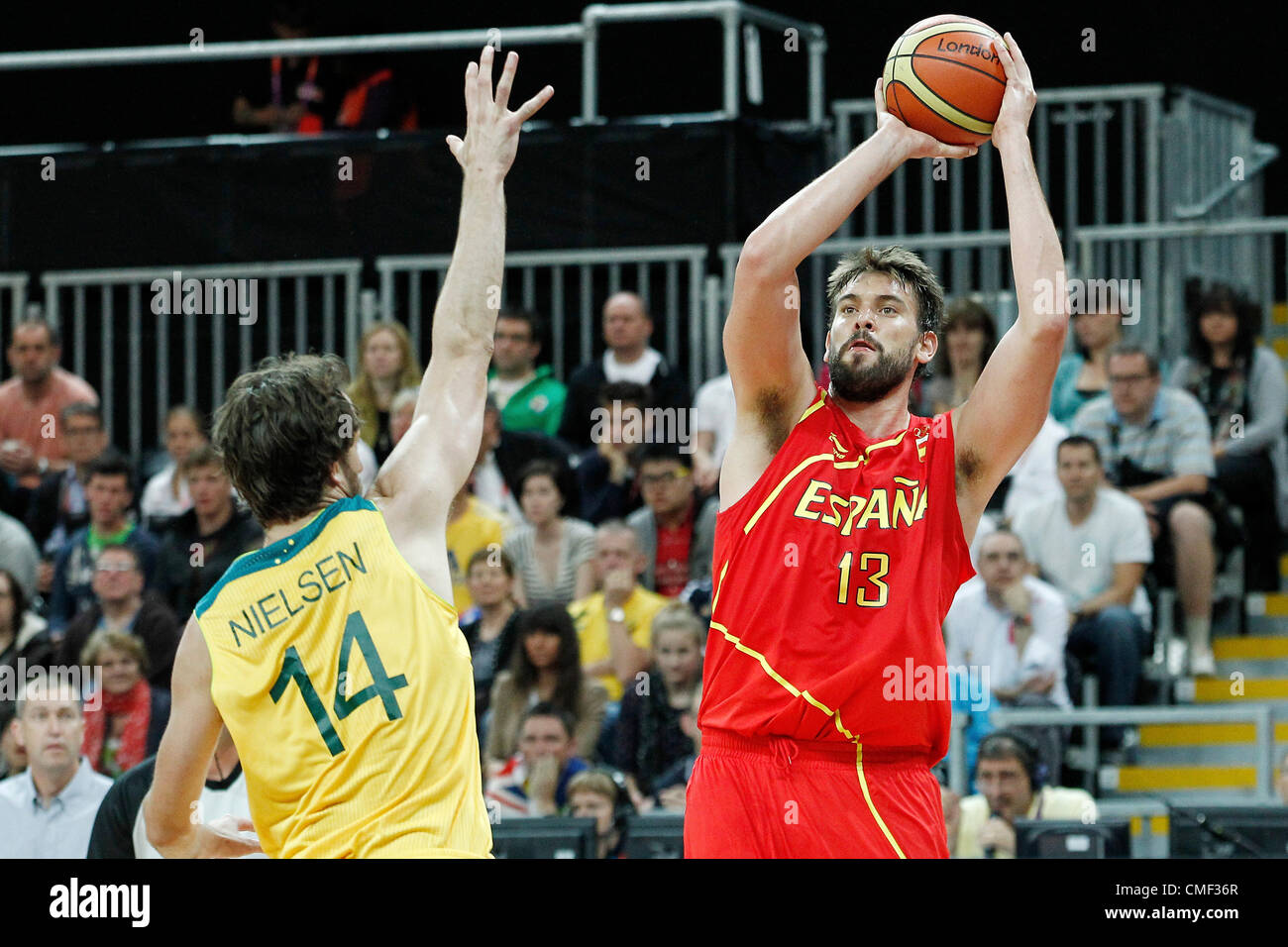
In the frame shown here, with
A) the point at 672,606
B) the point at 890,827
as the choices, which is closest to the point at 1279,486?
the point at 672,606

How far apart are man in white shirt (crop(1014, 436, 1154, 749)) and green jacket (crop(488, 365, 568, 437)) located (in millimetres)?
2747

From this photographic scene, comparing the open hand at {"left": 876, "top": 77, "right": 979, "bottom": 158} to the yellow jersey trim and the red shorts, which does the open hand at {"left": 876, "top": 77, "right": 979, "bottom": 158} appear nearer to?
the yellow jersey trim

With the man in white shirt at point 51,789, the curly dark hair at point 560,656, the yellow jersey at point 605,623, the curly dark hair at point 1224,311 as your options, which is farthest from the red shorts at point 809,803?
the curly dark hair at point 1224,311

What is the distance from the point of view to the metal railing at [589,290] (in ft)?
35.7

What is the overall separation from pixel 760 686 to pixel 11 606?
6.05 m

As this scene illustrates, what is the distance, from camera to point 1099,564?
9242mm

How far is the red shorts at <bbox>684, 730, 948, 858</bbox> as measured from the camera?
453 centimetres

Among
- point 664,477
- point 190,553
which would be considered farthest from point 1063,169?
point 190,553

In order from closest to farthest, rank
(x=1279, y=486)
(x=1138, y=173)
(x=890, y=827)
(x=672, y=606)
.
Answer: (x=890, y=827)
(x=672, y=606)
(x=1279, y=486)
(x=1138, y=173)

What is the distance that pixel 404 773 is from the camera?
12.1 ft

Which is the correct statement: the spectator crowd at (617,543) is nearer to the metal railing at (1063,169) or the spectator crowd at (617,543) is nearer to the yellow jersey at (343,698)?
the metal railing at (1063,169)

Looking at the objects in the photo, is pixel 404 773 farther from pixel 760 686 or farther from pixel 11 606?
pixel 11 606

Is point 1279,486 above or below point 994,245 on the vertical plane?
Answer: below
